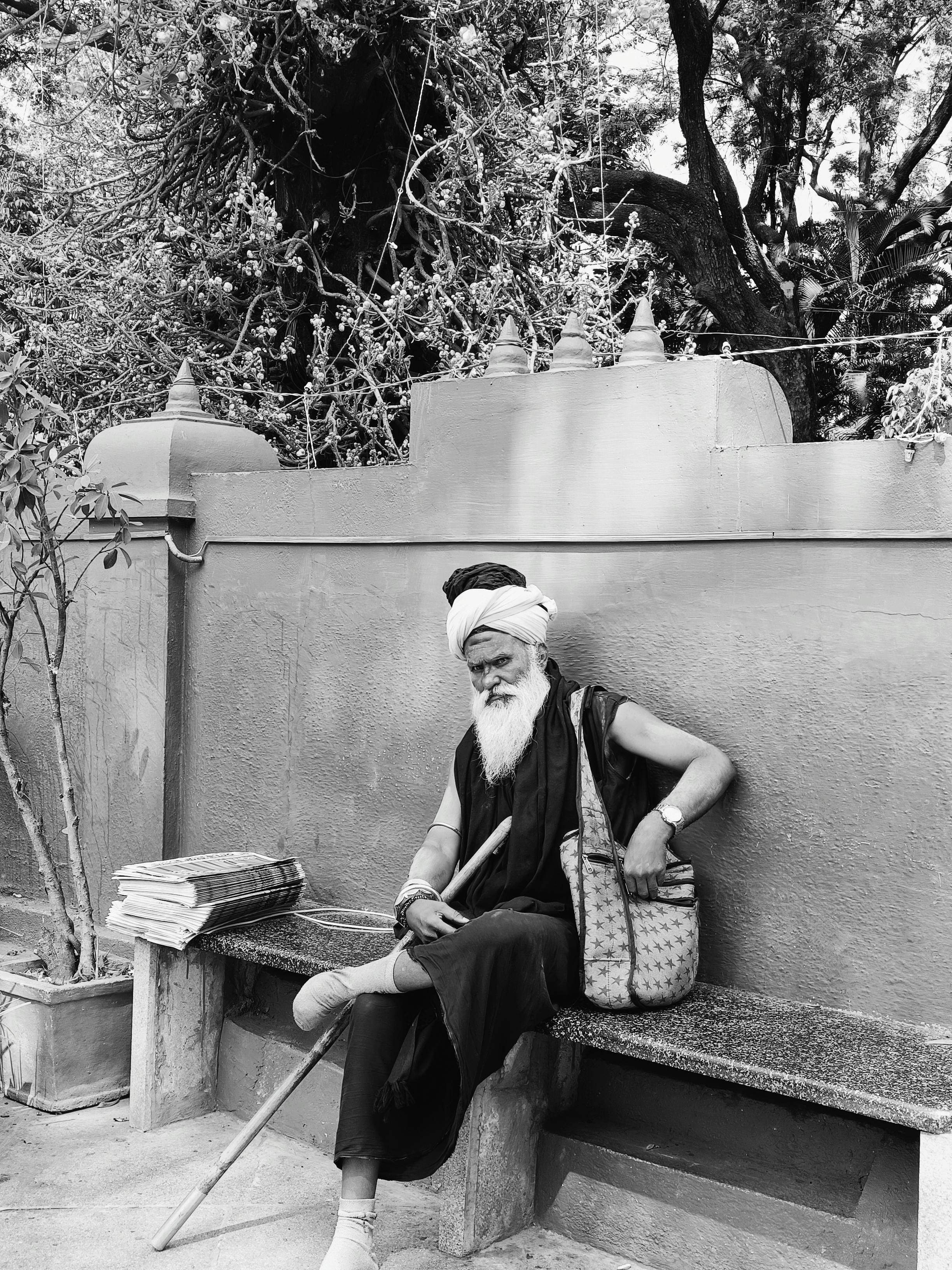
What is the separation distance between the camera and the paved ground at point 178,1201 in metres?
3.16

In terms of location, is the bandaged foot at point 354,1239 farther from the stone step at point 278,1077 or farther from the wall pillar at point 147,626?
the wall pillar at point 147,626

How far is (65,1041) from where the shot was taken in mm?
4141

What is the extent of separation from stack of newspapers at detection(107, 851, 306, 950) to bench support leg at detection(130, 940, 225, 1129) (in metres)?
0.10

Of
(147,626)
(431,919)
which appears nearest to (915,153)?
(147,626)

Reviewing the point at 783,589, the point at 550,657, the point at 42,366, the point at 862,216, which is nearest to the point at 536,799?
the point at 550,657

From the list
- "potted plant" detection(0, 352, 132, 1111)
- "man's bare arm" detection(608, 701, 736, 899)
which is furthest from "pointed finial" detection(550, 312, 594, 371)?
"potted plant" detection(0, 352, 132, 1111)

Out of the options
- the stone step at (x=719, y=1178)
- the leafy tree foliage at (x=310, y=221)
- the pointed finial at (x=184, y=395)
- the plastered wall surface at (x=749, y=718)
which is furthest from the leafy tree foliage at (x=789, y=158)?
the stone step at (x=719, y=1178)

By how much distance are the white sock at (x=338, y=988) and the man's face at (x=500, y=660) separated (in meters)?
0.78

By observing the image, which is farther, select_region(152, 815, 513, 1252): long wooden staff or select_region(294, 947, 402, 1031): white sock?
select_region(152, 815, 513, 1252): long wooden staff

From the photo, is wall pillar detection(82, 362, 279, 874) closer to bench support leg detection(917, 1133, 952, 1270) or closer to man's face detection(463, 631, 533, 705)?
man's face detection(463, 631, 533, 705)

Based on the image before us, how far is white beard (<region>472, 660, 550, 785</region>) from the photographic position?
3.47m

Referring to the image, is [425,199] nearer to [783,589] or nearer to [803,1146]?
[783,589]

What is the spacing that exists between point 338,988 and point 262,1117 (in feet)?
1.35

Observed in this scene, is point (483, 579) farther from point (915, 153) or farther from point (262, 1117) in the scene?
point (915, 153)
